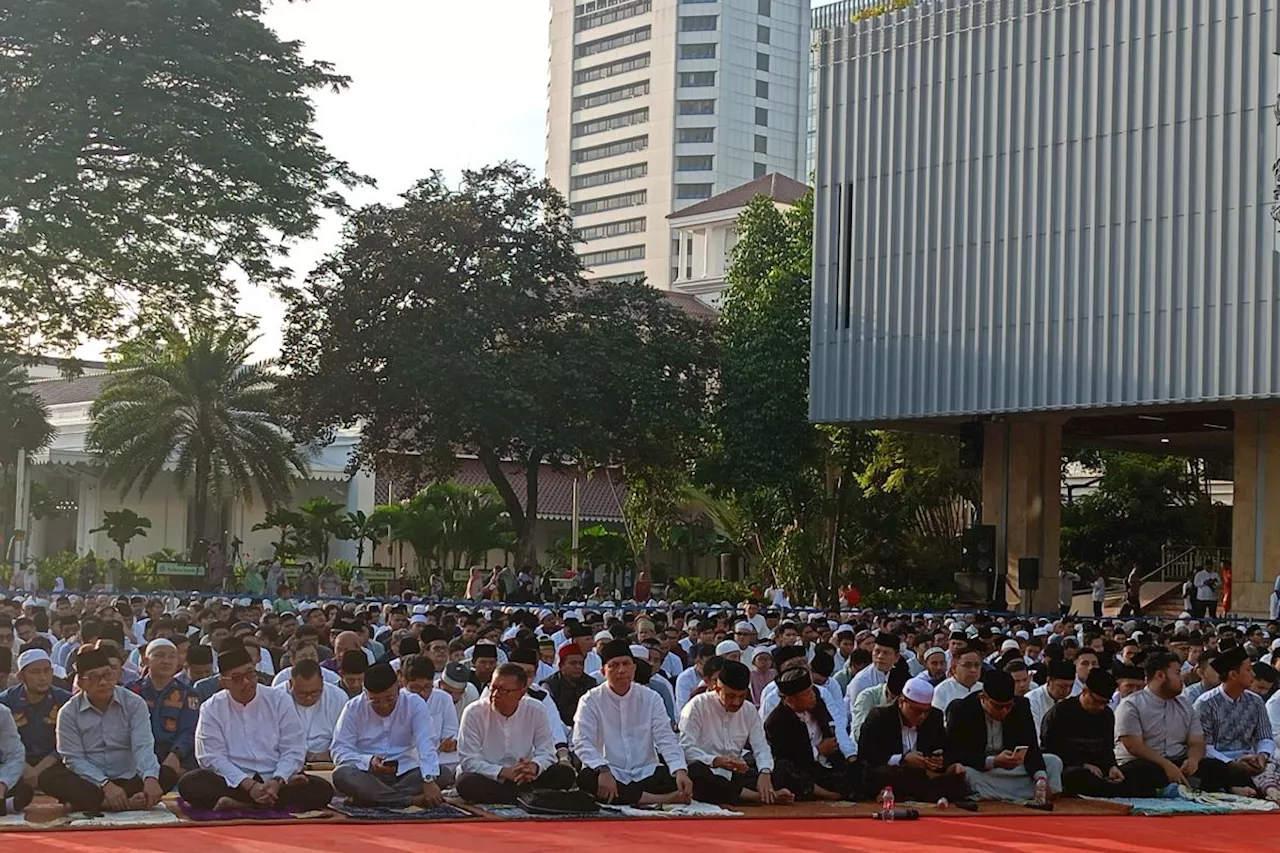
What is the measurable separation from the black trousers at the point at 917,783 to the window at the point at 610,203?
82.3 meters

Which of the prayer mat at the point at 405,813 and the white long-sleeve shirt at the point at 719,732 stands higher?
the white long-sleeve shirt at the point at 719,732

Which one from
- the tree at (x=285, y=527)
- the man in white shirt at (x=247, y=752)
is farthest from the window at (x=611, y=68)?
the man in white shirt at (x=247, y=752)

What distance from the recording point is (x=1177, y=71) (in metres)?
31.1

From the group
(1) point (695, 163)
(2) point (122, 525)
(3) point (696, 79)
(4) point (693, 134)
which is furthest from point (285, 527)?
(3) point (696, 79)

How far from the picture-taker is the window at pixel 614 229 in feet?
307

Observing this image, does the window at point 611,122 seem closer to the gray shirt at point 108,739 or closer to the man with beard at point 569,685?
the man with beard at point 569,685

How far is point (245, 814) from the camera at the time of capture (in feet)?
34.7

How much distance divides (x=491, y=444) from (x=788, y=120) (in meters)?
62.9

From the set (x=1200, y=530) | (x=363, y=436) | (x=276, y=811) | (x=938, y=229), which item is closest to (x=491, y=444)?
(x=363, y=436)

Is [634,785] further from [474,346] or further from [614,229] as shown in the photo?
[614,229]

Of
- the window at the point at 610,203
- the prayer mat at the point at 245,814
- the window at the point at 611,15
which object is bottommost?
the prayer mat at the point at 245,814

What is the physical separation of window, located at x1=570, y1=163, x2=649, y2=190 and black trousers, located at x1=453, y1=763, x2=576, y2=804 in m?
83.4

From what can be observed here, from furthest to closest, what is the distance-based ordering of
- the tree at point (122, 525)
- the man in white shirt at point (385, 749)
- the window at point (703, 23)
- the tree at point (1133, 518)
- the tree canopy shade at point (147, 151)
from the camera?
the window at point (703, 23) → the tree at point (122, 525) → the tree at point (1133, 518) → the tree canopy shade at point (147, 151) → the man in white shirt at point (385, 749)

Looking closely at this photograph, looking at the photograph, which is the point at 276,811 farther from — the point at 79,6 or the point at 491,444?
the point at 491,444
